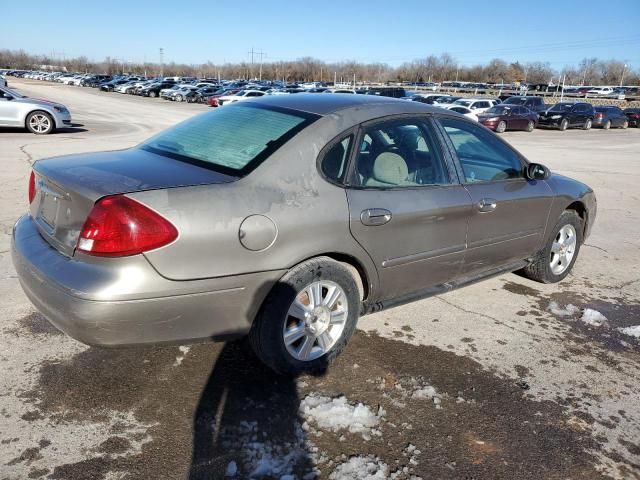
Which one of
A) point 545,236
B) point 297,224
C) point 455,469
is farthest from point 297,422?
point 545,236

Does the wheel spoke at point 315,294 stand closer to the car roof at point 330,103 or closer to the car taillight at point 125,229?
the car taillight at point 125,229

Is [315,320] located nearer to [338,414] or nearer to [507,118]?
[338,414]

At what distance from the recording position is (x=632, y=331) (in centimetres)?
412

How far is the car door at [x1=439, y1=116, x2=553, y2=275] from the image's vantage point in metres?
3.90

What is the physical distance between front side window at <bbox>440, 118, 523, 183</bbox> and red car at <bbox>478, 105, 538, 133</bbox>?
22687 mm

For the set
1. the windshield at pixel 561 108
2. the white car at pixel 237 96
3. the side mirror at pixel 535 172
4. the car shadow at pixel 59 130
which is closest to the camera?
the side mirror at pixel 535 172

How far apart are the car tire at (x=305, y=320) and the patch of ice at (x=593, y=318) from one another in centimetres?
210

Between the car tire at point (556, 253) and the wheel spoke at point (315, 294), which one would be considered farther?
the car tire at point (556, 253)

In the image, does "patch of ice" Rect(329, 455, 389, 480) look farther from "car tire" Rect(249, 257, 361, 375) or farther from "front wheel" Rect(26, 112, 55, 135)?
"front wheel" Rect(26, 112, 55, 135)

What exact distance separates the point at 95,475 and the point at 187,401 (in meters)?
0.64

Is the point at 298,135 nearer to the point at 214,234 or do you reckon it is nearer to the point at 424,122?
the point at 214,234

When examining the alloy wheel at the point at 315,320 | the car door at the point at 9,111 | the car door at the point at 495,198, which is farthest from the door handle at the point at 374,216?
the car door at the point at 9,111

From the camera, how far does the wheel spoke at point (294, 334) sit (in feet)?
10.1

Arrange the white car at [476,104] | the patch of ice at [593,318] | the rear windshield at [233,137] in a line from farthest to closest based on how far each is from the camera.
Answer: the white car at [476,104]
the patch of ice at [593,318]
the rear windshield at [233,137]
